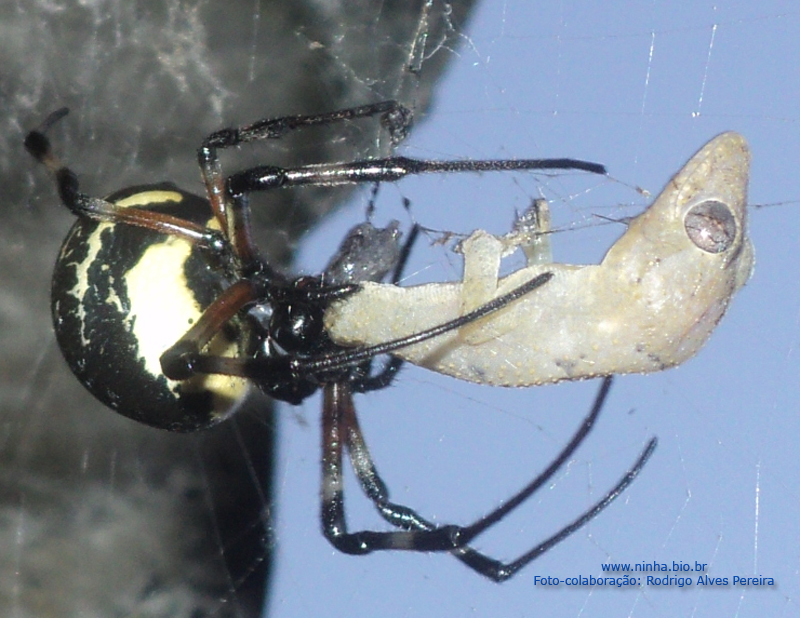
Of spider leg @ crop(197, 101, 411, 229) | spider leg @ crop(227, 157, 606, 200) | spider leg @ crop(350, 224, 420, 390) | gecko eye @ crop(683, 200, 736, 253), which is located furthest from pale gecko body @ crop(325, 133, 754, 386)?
spider leg @ crop(197, 101, 411, 229)

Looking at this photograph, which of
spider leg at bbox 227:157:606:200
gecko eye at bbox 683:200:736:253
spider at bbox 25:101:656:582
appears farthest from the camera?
spider at bbox 25:101:656:582

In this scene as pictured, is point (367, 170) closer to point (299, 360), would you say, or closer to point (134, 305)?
point (299, 360)

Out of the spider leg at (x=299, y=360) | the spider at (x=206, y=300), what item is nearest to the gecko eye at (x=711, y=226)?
the spider leg at (x=299, y=360)

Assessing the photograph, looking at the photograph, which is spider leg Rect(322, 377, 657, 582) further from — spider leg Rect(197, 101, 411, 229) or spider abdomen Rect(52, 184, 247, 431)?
spider leg Rect(197, 101, 411, 229)

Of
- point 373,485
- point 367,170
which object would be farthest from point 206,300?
point 373,485

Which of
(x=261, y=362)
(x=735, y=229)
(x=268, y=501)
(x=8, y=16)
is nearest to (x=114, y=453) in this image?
(x=268, y=501)

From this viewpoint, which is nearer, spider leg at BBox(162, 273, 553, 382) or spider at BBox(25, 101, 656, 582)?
spider leg at BBox(162, 273, 553, 382)
